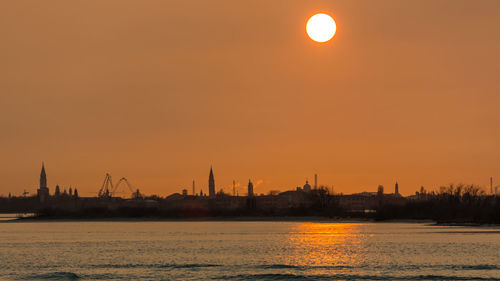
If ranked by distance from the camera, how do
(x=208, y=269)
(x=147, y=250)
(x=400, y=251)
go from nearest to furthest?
(x=208, y=269), (x=400, y=251), (x=147, y=250)

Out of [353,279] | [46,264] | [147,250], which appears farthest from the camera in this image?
[147,250]

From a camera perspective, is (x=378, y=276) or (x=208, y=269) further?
(x=208, y=269)

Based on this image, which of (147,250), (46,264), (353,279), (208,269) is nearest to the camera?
(353,279)

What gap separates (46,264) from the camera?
333 feet

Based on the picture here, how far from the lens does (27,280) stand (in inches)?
3236

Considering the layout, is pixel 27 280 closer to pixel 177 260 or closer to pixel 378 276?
pixel 177 260

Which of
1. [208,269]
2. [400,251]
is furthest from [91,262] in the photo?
[400,251]

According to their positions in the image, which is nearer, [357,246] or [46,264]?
[46,264]

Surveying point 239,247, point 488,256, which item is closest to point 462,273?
point 488,256

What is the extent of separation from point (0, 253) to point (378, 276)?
62.6m

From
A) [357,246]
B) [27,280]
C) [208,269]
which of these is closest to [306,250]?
[357,246]

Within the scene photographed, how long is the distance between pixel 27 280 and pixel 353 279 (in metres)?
32.5

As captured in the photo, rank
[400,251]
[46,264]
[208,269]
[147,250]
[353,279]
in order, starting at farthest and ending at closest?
[147,250]
[400,251]
[46,264]
[208,269]
[353,279]

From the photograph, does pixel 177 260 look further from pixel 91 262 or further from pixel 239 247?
pixel 239 247
